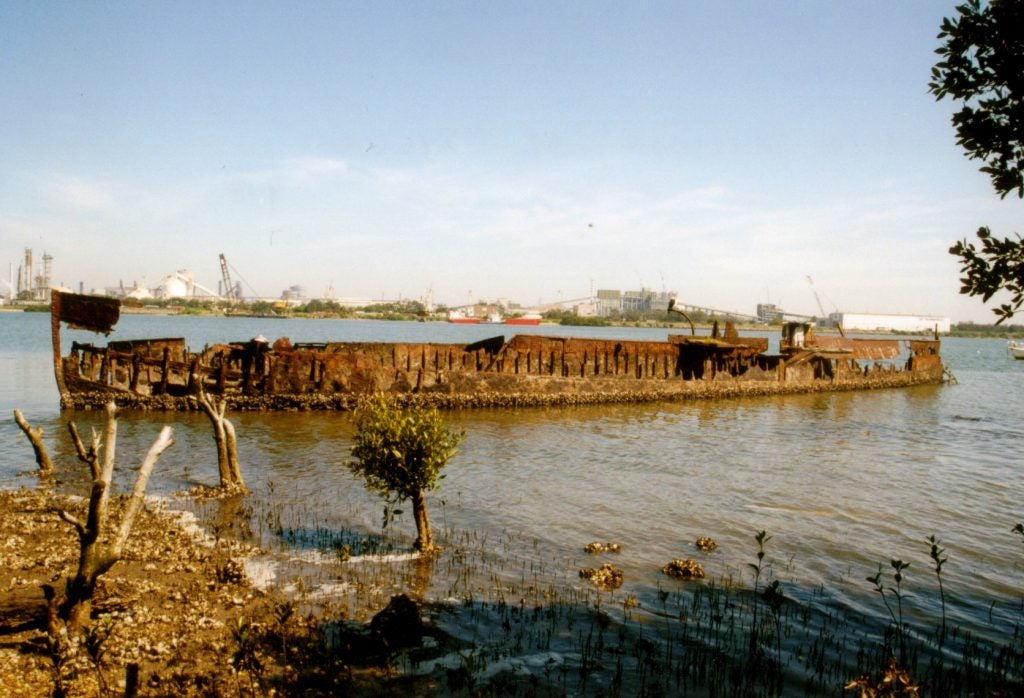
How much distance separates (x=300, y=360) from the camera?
2525 cm

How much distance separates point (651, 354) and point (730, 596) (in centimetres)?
2385

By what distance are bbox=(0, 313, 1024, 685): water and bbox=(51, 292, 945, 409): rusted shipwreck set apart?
109cm

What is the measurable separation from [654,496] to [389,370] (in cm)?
1350

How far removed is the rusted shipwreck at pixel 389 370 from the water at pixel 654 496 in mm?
1087

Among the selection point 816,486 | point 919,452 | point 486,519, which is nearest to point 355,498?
point 486,519

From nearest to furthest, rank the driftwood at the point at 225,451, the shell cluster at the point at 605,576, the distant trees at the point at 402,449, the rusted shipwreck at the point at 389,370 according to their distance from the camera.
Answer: the shell cluster at the point at 605,576 < the distant trees at the point at 402,449 < the driftwood at the point at 225,451 < the rusted shipwreck at the point at 389,370

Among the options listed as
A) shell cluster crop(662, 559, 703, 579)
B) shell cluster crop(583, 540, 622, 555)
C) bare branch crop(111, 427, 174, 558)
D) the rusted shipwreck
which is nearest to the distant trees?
shell cluster crop(583, 540, 622, 555)

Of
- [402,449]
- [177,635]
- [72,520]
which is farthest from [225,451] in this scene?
[72,520]

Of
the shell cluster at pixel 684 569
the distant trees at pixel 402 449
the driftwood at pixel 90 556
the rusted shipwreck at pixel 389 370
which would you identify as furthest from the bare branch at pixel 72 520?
the rusted shipwreck at pixel 389 370

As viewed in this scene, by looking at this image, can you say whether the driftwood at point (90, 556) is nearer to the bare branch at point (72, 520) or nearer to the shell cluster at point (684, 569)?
the bare branch at point (72, 520)

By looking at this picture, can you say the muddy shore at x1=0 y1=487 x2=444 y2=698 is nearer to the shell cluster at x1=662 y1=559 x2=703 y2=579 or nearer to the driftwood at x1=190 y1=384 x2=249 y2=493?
the driftwood at x1=190 y1=384 x2=249 y2=493

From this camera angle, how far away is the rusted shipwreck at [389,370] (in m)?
24.2

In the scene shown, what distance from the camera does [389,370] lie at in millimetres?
25781

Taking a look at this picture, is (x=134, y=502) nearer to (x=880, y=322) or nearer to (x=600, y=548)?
(x=600, y=548)
